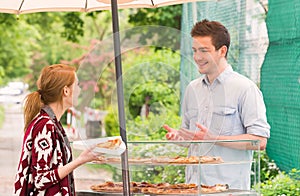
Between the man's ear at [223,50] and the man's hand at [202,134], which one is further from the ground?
the man's ear at [223,50]

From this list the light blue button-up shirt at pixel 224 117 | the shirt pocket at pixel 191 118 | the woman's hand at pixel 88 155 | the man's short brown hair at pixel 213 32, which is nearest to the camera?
the woman's hand at pixel 88 155

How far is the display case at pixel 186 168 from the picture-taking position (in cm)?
317

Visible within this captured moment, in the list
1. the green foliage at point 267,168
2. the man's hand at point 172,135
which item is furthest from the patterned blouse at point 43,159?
Answer: the green foliage at point 267,168

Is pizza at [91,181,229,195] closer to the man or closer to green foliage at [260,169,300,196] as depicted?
the man

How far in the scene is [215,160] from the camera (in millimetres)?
3229

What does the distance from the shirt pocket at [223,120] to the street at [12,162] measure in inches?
20.4

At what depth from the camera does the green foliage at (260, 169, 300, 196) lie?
5.30 m

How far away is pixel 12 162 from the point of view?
28.2ft

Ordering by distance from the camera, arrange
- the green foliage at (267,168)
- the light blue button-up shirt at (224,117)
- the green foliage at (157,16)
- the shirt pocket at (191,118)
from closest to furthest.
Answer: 1. the light blue button-up shirt at (224,117)
2. the shirt pocket at (191,118)
3. the green foliage at (267,168)
4. the green foliage at (157,16)

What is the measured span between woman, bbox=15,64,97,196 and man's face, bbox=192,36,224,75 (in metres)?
0.55

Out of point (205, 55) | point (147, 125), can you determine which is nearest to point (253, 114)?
point (205, 55)

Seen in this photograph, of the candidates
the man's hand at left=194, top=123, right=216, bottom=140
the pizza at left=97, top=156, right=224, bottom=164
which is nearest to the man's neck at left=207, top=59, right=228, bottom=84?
the man's hand at left=194, top=123, right=216, bottom=140

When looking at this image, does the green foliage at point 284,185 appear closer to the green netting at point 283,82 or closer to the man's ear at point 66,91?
the green netting at point 283,82

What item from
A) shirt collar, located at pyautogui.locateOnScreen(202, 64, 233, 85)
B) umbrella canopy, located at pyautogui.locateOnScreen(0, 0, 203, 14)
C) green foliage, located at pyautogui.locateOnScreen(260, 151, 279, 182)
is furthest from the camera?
green foliage, located at pyautogui.locateOnScreen(260, 151, 279, 182)
